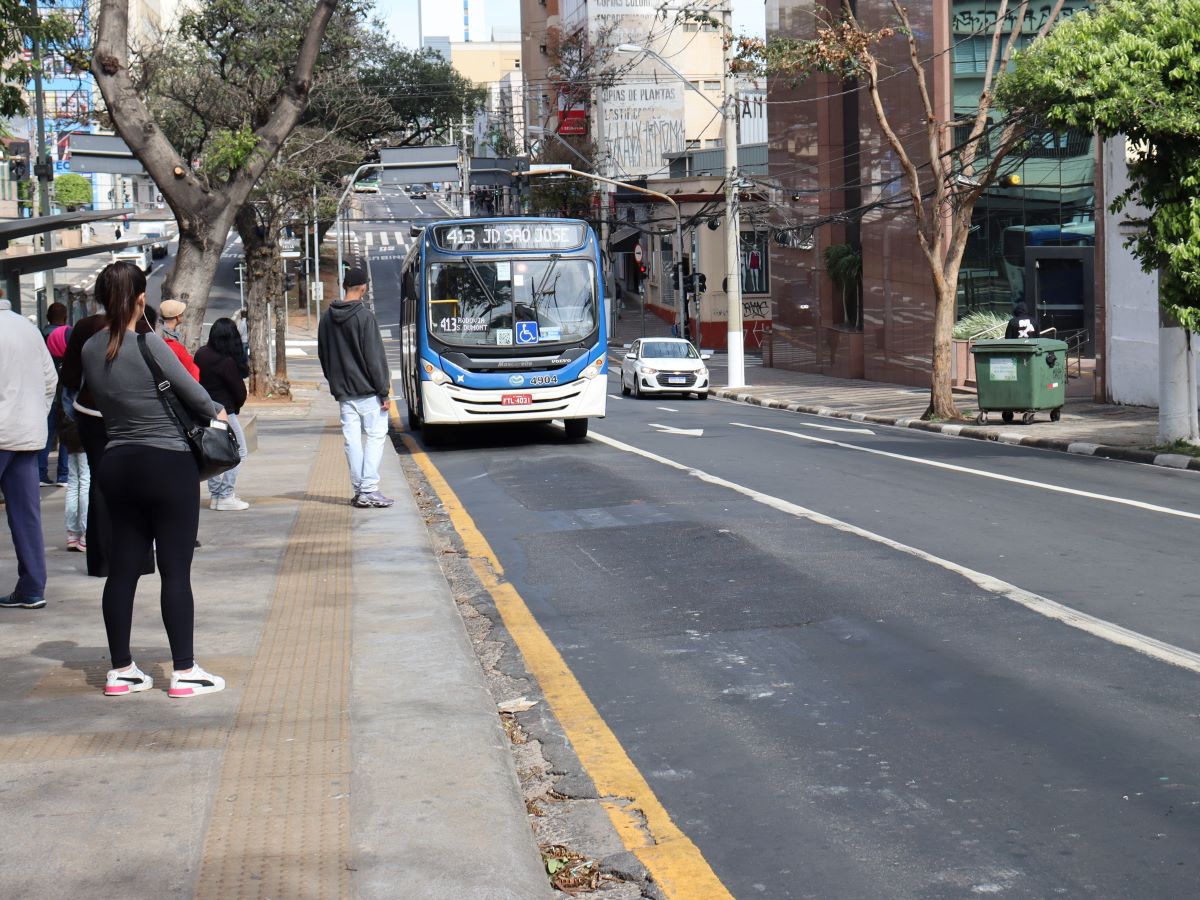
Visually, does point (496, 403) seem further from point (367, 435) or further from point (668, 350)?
point (668, 350)

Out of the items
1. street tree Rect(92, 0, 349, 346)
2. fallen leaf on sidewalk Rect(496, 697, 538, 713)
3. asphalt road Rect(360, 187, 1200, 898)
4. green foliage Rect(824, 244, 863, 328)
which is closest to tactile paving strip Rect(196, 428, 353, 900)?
fallen leaf on sidewalk Rect(496, 697, 538, 713)

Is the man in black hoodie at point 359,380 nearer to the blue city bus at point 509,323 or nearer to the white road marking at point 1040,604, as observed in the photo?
the white road marking at point 1040,604

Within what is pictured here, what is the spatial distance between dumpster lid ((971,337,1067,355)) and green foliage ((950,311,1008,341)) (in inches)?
395

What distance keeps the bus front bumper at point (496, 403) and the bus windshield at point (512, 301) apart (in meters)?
0.70

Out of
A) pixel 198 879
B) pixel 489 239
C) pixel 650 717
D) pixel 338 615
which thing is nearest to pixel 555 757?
pixel 650 717

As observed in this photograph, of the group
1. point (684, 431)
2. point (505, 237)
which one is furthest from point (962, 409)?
point (505, 237)

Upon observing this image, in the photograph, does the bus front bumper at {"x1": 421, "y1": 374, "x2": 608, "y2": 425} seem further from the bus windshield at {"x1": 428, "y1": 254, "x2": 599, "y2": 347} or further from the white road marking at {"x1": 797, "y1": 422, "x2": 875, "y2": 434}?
the white road marking at {"x1": 797, "y1": 422, "x2": 875, "y2": 434}

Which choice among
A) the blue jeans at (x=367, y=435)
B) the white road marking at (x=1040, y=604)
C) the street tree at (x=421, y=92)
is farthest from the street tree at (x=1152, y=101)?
the street tree at (x=421, y=92)

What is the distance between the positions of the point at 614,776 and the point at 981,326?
102 ft

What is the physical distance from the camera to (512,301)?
1962 centimetres

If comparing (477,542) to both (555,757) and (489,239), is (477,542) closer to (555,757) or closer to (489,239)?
(555,757)

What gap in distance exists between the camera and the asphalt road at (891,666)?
4.71 metres

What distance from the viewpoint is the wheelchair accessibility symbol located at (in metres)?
19.5

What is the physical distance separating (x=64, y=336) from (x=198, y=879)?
1018cm
